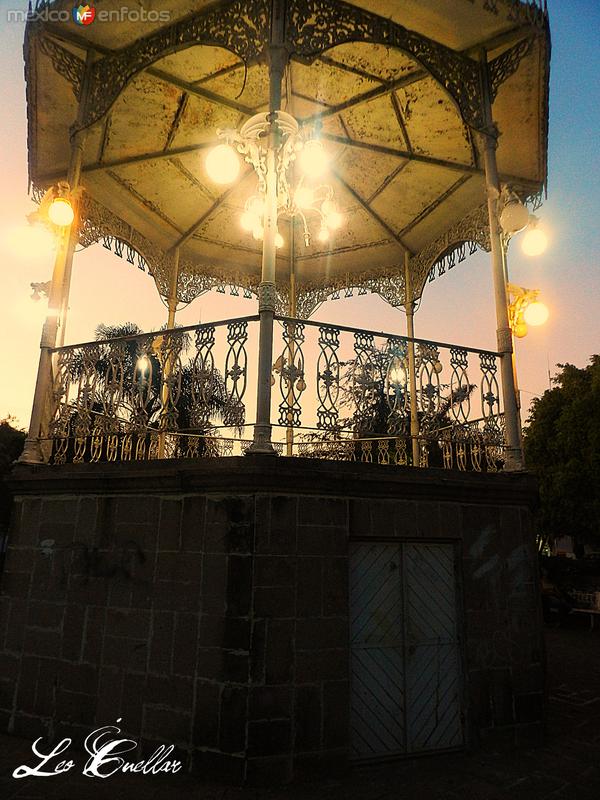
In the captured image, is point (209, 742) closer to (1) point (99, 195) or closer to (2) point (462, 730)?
(2) point (462, 730)

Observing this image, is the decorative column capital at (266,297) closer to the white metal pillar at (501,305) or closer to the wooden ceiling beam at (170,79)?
the white metal pillar at (501,305)

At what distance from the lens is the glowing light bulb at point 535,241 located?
709 centimetres

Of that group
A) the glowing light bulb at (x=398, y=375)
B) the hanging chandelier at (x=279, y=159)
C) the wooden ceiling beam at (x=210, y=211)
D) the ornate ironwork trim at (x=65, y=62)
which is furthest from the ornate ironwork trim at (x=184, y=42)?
the glowing light bulb at (x=398, y=375)

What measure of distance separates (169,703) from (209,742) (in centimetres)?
49

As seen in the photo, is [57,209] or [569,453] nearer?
[57,209]

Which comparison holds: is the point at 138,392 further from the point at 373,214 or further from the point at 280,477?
the point at 373,214

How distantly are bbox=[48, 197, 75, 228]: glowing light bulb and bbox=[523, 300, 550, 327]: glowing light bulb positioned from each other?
21.0ft

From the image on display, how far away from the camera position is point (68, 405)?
582 cm

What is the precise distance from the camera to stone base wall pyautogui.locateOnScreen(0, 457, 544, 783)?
4328 mm

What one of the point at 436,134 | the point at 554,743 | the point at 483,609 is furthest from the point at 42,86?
the point at 554,743

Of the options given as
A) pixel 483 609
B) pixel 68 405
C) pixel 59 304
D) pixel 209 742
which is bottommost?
pixel 209 742

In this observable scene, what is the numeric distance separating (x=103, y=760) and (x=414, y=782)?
2720mm

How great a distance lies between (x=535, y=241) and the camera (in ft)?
23.4

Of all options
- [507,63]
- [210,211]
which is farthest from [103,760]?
[507,63]
